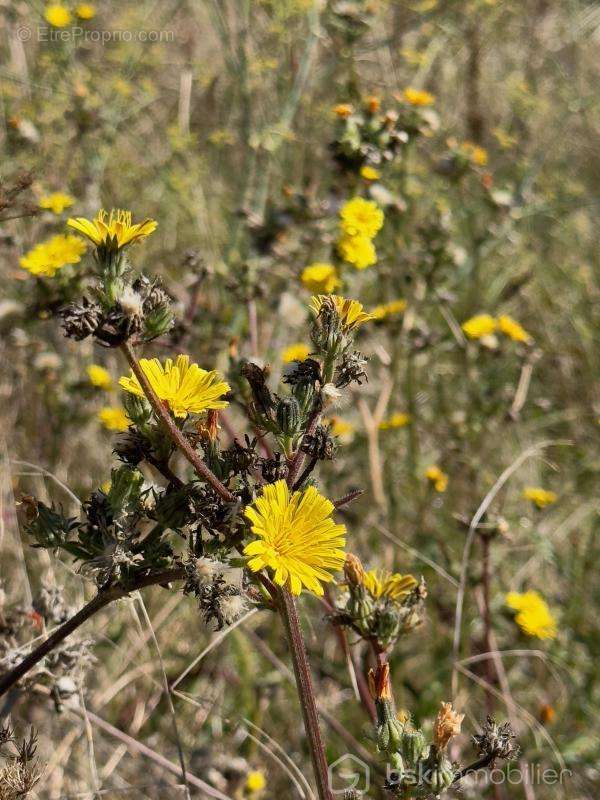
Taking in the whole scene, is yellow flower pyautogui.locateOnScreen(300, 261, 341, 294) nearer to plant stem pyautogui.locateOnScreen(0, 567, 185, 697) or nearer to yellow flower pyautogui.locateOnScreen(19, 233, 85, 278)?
yellow flower pyautogui.locateOnScreen(19, 233, 85, 278)

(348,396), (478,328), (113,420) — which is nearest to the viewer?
(348,396)

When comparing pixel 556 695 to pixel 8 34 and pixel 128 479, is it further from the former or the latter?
pixel 8 34

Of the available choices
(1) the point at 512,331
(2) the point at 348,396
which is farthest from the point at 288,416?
(1) the point at 512,331

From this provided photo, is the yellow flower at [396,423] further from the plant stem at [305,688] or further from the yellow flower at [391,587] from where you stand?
the plant stem at [305,688]

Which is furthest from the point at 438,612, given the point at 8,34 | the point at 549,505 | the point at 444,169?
the point at 8,34

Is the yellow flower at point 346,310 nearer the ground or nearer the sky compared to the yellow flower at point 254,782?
nearer the sky

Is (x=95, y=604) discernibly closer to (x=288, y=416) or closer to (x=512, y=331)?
(x=288, y=416)

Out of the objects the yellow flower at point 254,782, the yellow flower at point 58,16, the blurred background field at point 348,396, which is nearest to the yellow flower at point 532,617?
the blurred background field at point 348,396
